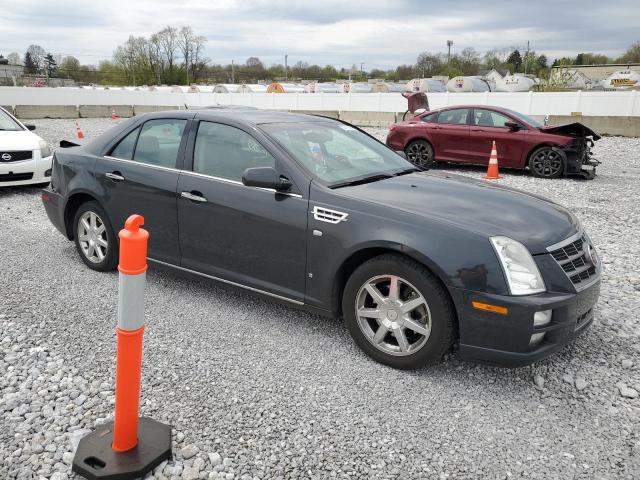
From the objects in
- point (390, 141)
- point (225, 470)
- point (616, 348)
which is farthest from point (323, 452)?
point (390, 141)

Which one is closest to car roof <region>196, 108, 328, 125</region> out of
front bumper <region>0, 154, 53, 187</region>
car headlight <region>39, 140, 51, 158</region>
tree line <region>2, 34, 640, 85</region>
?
front bumper <region>0, 154, 53, 187</region>

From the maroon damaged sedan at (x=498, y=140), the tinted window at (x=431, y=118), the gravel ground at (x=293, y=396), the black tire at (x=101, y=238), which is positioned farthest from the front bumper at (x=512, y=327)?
the tinted window at (x=431, y=118)

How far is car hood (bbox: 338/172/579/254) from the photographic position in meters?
3.31

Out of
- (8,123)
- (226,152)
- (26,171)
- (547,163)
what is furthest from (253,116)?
(547,163)

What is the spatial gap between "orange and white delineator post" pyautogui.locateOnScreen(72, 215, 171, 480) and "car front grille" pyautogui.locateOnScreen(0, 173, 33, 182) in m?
7.40

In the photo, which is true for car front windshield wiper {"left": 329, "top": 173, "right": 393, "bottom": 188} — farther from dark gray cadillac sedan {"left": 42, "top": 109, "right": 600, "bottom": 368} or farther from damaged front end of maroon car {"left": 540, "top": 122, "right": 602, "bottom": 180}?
damaged front end of maroon car {"left": 540, "top": 122, "right": 602, "bottom": 180}

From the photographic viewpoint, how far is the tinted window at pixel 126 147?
4.91m

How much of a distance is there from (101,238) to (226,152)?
171cm

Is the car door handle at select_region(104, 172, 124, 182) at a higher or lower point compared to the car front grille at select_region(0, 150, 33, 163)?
higher

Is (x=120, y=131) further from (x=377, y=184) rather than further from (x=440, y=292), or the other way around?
(x=440, y=292)

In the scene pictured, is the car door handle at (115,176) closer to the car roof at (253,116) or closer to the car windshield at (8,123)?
the car roof at (253,116)

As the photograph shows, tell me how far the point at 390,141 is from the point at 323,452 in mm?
11105

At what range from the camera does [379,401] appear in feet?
10.4

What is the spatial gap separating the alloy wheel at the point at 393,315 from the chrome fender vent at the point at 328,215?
1.48 ft
